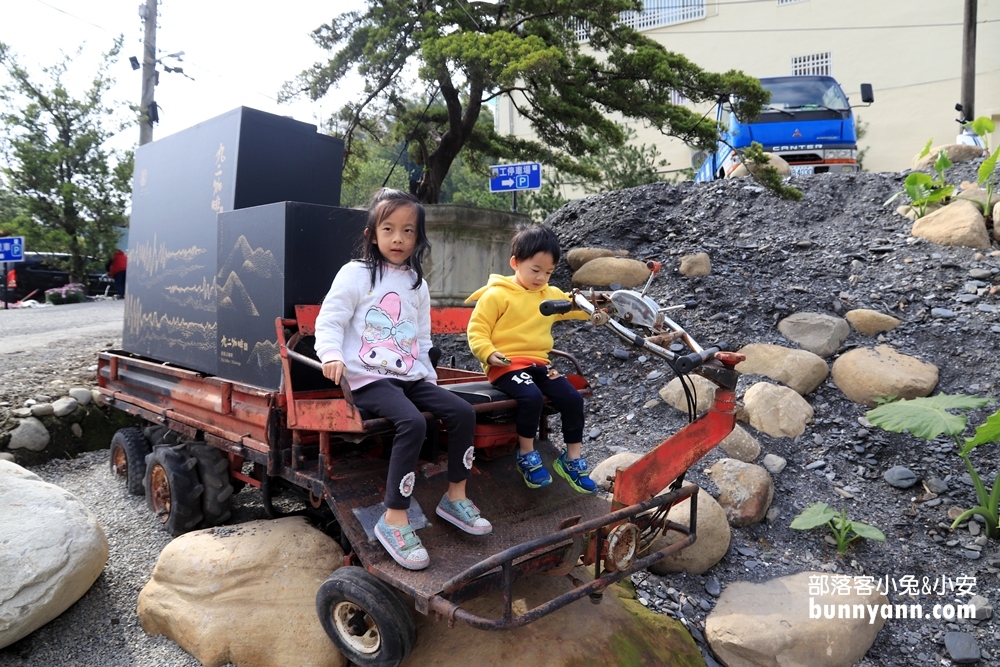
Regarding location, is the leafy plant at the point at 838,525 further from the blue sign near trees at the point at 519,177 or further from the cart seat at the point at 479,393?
the blue sign near trees at the point at 519,177

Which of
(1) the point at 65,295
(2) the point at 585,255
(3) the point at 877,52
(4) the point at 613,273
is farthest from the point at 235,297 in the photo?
(3) the point at 877,52

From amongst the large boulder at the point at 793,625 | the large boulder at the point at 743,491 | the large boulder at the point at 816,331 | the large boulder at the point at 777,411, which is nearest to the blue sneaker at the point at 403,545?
the large boulder at the point at 793,625

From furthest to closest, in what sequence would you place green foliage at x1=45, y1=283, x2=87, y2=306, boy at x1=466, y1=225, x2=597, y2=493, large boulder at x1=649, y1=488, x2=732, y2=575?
green foliage at x1=45, y1=283, x2=87, y2=306 < large boulder at x1=649, y1=488, x2=732, y2=575 < boy at x1=466, y1=225, x2=597, y2=493

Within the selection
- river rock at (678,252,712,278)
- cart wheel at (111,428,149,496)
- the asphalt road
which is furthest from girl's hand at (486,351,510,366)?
the asphalt road

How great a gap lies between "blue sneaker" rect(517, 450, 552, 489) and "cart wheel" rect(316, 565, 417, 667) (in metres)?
1.02

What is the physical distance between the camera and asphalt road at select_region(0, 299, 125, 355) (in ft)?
25.5

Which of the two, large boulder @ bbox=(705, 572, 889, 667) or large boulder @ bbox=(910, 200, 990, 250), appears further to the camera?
large boulder @ bbox=(910, 200, 990, 250)

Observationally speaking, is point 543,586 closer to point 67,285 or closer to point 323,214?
point 323,214

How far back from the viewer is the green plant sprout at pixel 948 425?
3.88m

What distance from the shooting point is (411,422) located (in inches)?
110

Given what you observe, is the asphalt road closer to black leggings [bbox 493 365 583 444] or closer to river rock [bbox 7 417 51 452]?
river rock [bbox 7 417 51 452]

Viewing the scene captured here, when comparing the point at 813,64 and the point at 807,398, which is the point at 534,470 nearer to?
the point at 807,398

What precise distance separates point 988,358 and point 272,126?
543 centimetres

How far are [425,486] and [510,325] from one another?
96cm
